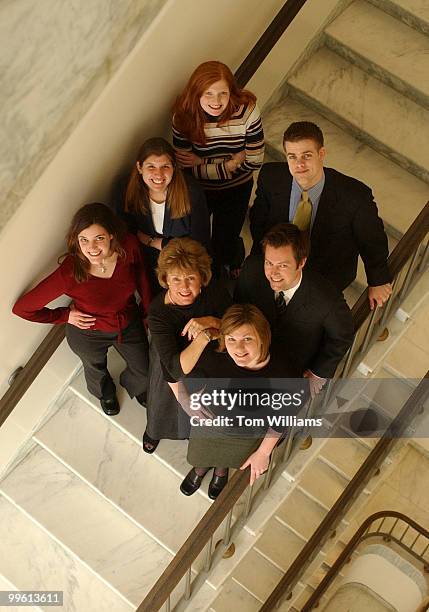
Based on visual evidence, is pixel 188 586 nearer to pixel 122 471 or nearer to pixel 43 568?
pixel 122 471

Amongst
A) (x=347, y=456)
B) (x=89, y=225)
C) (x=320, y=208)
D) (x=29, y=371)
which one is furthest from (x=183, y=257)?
(x=347, y=456)

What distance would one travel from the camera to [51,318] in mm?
4094

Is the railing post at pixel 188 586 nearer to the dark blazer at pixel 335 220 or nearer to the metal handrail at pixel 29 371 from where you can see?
the metal handrail at pixel 29 371

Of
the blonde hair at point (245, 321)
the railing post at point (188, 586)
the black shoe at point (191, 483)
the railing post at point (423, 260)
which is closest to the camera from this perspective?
the blonde hair at point (245, 321)

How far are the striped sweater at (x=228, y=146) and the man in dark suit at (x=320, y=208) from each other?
24 cm

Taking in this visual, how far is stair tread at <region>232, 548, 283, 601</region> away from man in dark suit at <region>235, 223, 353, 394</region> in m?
3.30

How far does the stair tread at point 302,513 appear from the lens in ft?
21.7

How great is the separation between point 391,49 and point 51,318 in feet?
9.52

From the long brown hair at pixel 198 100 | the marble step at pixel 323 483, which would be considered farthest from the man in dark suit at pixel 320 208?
the marble step at pixel 323 483

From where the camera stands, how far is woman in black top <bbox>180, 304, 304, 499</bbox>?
331cm

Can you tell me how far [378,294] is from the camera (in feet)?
13.0

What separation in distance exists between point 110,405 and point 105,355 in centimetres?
49

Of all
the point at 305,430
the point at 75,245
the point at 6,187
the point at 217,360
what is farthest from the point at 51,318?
the point at 6,187

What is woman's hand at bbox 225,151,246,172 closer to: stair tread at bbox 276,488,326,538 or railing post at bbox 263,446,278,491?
railing post at bbox 263,446,278,491
